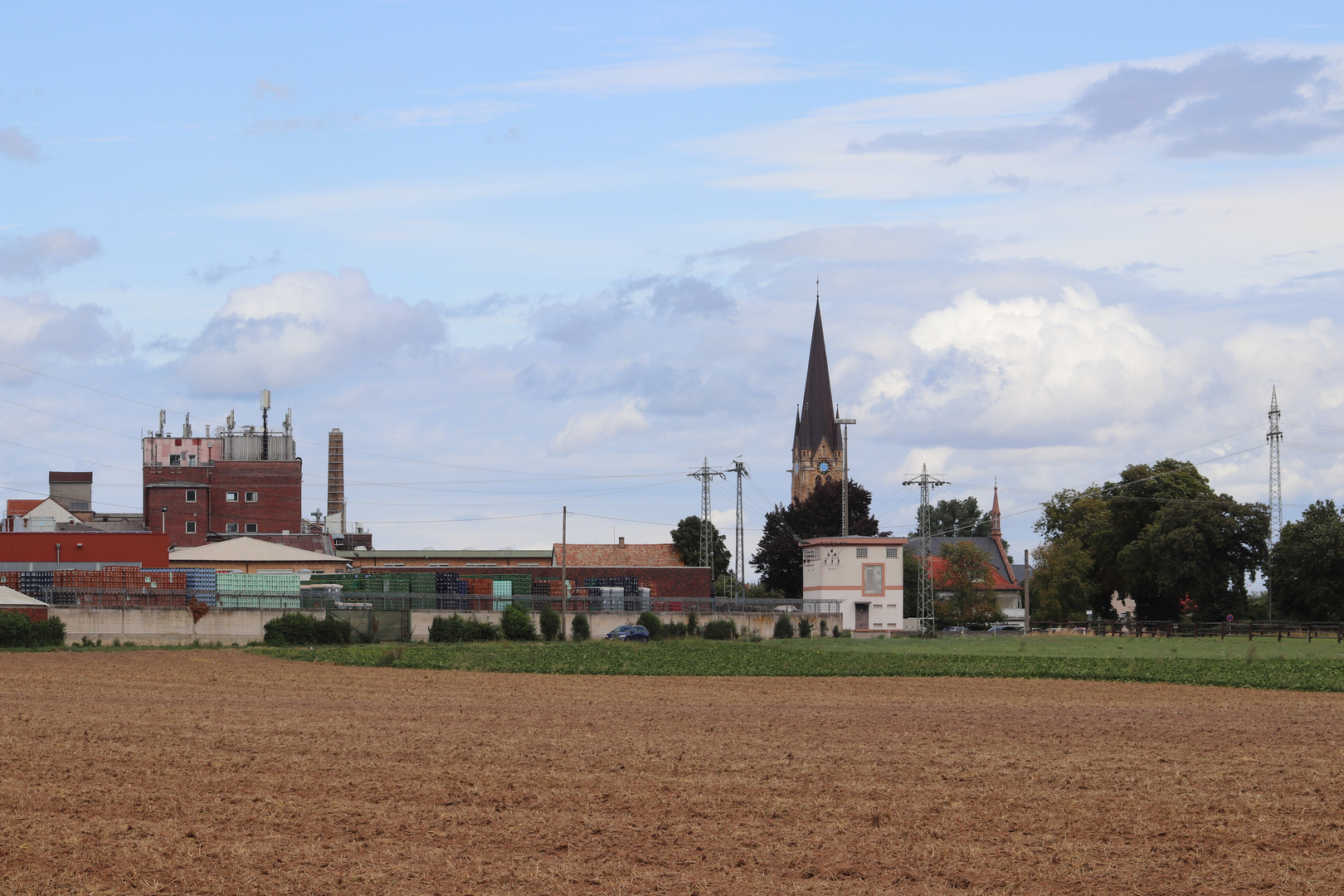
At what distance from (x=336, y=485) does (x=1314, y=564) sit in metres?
84.3

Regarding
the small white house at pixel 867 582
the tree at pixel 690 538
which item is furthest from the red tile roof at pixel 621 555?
the small white house at pixel 867 582

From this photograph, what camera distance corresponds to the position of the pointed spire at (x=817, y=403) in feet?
554

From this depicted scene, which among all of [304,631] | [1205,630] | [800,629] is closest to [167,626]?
[304,631]

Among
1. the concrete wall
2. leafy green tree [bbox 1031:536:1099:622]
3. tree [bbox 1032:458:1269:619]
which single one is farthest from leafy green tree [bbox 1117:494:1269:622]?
the concrete wall

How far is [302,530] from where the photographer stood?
11256cm

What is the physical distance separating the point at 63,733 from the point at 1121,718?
1961 cm

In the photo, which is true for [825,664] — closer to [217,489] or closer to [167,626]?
[167,626]

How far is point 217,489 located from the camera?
105 meters

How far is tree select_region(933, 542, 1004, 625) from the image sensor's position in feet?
345

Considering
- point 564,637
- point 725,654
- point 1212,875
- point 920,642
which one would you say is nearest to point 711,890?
point 1212,875

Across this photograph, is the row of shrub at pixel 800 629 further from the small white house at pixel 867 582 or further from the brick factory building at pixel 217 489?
the brick factory building at pixel 217 489

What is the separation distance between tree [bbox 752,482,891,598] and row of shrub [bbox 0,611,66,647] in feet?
217

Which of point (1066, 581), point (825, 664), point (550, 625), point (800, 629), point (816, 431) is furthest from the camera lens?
point (816, 431)

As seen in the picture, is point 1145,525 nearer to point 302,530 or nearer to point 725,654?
point 725,654
